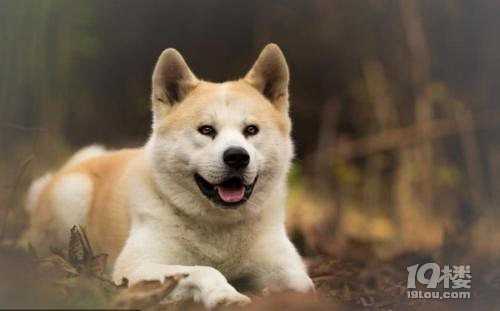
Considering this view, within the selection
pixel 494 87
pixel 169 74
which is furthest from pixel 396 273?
pixel 494 87

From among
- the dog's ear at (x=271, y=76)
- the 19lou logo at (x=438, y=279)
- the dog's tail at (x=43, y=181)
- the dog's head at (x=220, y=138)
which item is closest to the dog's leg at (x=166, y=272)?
the dog's head at (x=220, y=138)

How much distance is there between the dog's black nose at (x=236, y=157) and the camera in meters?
2.62

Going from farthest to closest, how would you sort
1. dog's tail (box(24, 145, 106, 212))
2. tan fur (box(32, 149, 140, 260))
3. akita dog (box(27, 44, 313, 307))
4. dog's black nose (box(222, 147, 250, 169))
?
dog's tail (box(24, 145, 106, 212)) → tan fur (box(32, 149, 140, 260)) → akita dog (box(27, 44, 313, 307)) → dog's black nose (box(222, 147, 250, 169))

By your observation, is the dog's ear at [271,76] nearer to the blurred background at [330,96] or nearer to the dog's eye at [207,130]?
the dog's eye at [207,130]

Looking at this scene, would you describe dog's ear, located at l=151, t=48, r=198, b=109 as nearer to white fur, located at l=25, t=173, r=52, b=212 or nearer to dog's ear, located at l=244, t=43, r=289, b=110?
dog's ear, located at l=244, t=43, r=289, b=110

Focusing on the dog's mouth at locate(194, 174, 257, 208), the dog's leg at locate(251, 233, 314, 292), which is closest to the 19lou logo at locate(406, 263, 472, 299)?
the dog's leg at locate(251, 233, 314, 292)

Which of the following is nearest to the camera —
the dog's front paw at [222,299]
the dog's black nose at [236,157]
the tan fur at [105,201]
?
the dog's front paw at [222,299]

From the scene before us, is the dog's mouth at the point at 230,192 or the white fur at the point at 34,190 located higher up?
the white fur at the point at 34,190

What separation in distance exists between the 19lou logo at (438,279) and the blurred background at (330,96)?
889mm

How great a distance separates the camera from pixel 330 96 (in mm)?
5141

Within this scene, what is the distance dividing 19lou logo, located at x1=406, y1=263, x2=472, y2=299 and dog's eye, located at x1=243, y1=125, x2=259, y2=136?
885 millimetres

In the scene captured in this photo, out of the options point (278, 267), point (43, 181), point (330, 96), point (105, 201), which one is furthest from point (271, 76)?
point (330, 96)

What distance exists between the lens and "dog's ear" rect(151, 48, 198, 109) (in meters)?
2.88

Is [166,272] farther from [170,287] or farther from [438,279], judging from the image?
[438,279]
